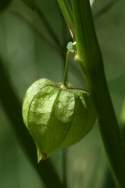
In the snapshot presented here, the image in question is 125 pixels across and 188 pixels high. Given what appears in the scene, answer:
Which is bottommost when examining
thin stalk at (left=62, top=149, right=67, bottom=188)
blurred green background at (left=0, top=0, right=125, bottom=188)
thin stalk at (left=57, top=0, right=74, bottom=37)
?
thin stalk at (left=62, top=149, right=67, bottom=188)

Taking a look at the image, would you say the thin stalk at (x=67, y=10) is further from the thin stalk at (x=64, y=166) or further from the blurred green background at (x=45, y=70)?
the thin stalk at (x=64, y=166)

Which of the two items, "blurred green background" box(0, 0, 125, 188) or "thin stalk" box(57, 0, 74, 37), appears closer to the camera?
"thin stalk" box(57, 0, 74, 37)

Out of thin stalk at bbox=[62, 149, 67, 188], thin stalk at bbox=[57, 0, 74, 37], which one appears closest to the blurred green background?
thin stalk at bbox=[62, 149, 67, 188]

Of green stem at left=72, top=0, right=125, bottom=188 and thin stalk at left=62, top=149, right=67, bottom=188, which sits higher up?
green stem at left=72, top=0, right=125, bottom=188

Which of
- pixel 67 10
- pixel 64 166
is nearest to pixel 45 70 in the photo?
pixel 64 166

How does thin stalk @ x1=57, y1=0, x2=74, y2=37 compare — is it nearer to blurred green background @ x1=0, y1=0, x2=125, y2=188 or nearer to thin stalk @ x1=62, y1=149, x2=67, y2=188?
blurred green background @ x1=0, y1=0, x2=125, y2=188

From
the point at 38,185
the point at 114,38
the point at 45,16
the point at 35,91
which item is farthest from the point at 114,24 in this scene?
the point at 35,91
